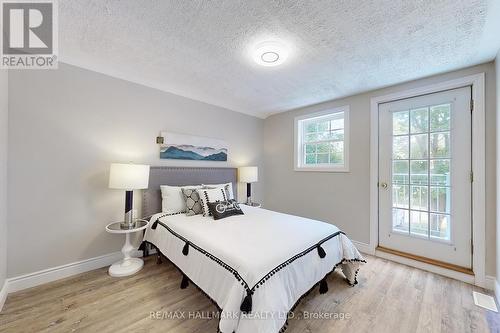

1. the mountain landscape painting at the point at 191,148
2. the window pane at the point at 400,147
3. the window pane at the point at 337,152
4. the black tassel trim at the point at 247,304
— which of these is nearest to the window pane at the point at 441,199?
the window pane at the point at 400,147

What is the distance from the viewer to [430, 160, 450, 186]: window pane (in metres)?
2.27

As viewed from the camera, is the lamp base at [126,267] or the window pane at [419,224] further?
the window pane at [419,224]

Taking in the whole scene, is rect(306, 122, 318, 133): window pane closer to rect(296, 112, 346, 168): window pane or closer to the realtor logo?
rect(296, 112, 346, 168): window pane

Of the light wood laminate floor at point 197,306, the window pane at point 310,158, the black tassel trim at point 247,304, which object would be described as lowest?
the light wood laminate floor at point 197,306

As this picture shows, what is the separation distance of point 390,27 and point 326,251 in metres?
1.92

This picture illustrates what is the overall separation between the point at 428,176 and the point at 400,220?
0.66 meters

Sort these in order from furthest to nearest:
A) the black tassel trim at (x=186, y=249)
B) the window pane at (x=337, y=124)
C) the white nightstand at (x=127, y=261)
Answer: the window pane at (x=337, y=124), the white nightstand at (x=127, y=261), the black tassel trim at (x=186, y=249)

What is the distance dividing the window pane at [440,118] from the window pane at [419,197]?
2.38 feet

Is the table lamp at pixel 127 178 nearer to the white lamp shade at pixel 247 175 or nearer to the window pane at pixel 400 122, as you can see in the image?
the white lamp shade at pixel 247 175

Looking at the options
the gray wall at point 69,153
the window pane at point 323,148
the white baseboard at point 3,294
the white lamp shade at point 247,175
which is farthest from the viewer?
the white lamp shade at point 247,175

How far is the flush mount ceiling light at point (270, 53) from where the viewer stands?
1.80m

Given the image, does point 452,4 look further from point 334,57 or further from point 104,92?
point 104,92

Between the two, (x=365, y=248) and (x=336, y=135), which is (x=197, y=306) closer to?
(x=365, y=248)

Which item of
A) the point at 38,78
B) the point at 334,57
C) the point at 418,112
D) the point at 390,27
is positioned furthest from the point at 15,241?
the point at 418,112
